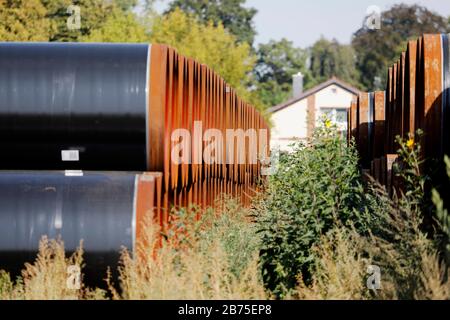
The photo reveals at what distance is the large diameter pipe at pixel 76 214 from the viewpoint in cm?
863

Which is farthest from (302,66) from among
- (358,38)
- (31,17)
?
(31,17)

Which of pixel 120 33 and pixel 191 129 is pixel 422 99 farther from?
pixel 120 33

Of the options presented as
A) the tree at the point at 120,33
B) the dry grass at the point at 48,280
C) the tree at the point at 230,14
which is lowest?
the dry grass at the point at 48,280

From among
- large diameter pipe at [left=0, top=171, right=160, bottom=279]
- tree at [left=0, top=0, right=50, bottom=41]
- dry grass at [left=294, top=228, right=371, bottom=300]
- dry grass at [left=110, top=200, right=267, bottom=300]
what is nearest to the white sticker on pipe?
large diameter pipe at [left=0, top=171, right=160, bottom=279]

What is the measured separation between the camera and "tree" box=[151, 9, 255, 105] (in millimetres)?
42906

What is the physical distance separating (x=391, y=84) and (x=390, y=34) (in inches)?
2305

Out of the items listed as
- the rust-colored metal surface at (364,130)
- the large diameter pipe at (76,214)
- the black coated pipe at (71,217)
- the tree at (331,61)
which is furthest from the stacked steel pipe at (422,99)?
the tree at (331,61)

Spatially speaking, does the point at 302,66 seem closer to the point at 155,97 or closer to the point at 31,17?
the point at 31,17

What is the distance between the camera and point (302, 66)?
4021 inches

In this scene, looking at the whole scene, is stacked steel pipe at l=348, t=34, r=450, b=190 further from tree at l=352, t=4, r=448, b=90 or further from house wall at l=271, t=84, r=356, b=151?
house wall at l=271, t=84, r=356, b=151

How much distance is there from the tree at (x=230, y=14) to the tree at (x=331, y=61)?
33.1 feet

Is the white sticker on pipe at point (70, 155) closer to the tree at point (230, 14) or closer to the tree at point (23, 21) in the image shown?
the tree at point (23, 21)

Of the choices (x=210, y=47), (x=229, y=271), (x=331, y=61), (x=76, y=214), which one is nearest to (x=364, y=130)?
(x=229, y=271)
